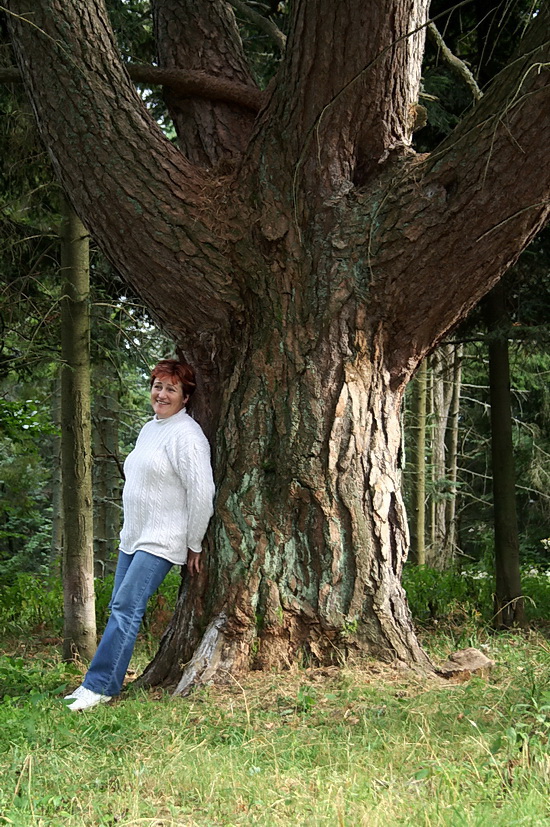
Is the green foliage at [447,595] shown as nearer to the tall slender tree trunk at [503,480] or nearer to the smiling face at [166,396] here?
the tall slender tree trunk at [503,480]

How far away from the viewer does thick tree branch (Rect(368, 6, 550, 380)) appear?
3.90 meters

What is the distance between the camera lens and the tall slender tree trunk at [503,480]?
25.2 ft

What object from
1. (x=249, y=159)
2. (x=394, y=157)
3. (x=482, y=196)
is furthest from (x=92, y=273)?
(x=482, y=196)

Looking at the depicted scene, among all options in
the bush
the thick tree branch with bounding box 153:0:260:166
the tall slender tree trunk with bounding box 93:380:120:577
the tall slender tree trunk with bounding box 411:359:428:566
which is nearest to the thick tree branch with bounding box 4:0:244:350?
the thick tree branch with bounding box 153:0:260:166

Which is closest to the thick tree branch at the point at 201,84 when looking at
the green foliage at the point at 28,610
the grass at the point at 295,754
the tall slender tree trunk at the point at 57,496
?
the grass at the point at 295,754

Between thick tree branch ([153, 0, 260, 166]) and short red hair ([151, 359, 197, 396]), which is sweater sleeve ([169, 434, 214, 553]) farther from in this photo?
thick tree branch ([153, 0, 260, 166])

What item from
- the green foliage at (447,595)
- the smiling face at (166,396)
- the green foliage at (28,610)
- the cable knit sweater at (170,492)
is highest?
the smiling face at (166,396)

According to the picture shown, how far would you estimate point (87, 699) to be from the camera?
15.0 feet

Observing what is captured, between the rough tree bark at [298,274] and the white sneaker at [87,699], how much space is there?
0.38 meters

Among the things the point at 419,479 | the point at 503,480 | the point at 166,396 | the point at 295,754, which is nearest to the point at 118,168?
the point at 166,396

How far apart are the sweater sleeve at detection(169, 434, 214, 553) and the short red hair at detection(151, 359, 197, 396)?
442mm

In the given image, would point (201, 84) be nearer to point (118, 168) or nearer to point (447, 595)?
point (118, 168)

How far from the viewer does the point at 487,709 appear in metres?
3.52

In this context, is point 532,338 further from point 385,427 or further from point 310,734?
point 310,734
